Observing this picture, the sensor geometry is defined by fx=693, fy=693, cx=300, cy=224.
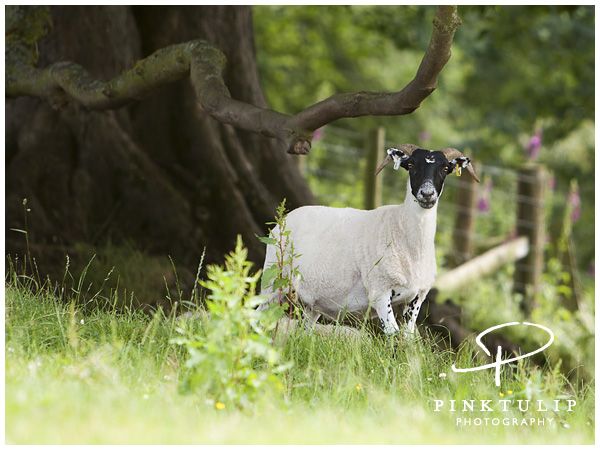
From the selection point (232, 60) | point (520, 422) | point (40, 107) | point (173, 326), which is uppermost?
point (232, 60)

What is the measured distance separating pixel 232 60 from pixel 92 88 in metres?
1.65

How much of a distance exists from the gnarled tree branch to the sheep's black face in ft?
0.91

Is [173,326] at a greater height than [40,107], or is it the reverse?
[40,107]

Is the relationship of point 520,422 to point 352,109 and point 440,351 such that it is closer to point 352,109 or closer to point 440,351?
point 440,351

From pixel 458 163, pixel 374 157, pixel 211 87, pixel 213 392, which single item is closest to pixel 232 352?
pixel 213 392

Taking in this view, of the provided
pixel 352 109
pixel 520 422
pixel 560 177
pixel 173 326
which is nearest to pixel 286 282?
pixel 173 326

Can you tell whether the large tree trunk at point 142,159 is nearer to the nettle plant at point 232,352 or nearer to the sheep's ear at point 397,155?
the sheep's ear at point 397,155

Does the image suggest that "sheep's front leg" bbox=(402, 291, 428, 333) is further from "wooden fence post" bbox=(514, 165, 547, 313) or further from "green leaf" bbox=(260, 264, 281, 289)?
"wooden fence post" bbox=(514, 165, 547, 313)

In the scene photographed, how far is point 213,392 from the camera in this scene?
125 inches

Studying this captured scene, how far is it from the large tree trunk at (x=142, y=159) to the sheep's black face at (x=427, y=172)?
201 centimetres

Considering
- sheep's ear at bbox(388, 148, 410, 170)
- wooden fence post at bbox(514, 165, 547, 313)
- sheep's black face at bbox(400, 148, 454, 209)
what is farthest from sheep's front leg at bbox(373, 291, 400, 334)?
wooden fence post at bbox(514, 165, 547, 313)

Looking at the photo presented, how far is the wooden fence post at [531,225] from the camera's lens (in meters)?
8.66

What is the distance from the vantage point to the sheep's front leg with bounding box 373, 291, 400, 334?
12.7 ft

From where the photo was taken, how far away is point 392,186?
14.3 meters
